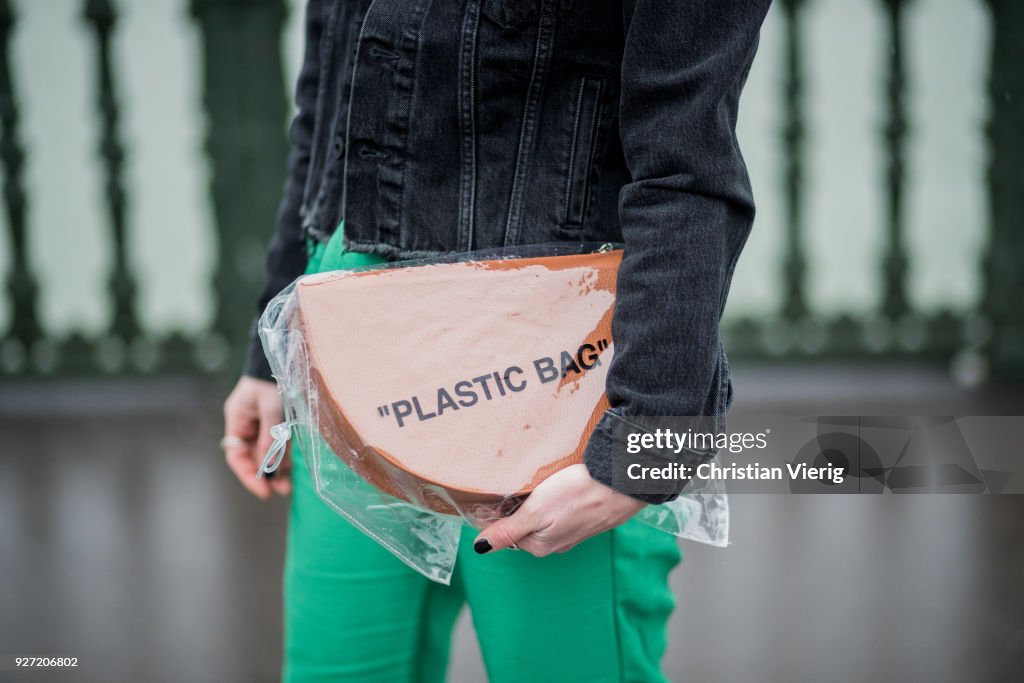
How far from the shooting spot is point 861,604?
7.03ft

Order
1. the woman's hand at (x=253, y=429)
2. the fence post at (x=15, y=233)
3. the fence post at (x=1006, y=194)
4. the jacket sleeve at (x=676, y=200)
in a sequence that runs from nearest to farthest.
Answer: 1. the jacket sleeve at (x=676, y=200)
2. the woman's hand at (x=253, y=429)
3. the fence post at (x=1006, y=194)
4. the fence post at (x=15, y=233)

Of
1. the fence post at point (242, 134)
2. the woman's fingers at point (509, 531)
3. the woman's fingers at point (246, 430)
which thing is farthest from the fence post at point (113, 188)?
the woman's fingers at point (509, 531)

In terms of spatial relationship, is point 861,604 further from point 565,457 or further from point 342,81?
point 342,81

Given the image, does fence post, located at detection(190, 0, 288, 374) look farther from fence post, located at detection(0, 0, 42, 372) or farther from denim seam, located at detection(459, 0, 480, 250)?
denim seam, located at detection(459, 0, 480, 250)

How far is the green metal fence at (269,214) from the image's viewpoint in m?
3.66

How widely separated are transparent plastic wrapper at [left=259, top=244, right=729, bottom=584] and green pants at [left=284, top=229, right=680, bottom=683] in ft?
0.32

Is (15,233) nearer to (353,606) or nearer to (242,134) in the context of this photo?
(242,134)

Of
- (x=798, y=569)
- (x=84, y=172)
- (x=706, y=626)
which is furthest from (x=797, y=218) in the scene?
(x=84, y=172)

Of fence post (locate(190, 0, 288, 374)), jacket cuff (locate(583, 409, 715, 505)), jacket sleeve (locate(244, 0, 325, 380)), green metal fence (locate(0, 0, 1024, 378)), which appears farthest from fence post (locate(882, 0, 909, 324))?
jacket cuff (locate(583, 409, 715, 505))

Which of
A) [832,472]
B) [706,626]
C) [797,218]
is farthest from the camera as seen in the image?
[797,218]

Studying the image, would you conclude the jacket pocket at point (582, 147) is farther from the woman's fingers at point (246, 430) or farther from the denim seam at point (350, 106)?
the woman's fingers at point (246, 430)

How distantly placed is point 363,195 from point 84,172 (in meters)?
3.49

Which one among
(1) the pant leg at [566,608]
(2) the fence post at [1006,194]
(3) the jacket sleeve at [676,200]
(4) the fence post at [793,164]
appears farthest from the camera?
(4) the fence post at [793,164]

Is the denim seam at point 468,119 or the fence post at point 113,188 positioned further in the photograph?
the fence post at point 113,188
